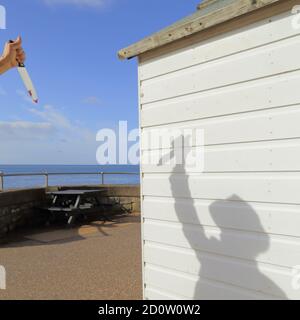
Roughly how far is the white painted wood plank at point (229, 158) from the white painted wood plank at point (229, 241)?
51 centimetres

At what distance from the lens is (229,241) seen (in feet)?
10.6

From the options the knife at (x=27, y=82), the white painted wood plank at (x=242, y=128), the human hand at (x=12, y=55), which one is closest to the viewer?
the white painted wood plank at (x=242, y=128)

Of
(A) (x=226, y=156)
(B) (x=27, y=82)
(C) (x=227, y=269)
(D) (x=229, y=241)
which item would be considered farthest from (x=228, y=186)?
(B) (x=27, y=82)

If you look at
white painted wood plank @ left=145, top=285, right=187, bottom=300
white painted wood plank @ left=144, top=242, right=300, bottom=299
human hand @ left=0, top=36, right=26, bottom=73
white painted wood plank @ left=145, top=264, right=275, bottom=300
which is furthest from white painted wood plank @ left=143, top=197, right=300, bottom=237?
human hand @ left=0, top=36, right=26, bottom=73

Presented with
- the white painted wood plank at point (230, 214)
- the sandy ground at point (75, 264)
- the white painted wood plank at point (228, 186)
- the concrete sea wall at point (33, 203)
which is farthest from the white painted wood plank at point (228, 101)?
the concrete sea wall at point (33, 203)

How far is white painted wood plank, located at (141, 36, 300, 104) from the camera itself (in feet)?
9.46

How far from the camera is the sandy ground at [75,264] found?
5.18m

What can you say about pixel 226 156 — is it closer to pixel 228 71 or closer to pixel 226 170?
pixel 226 170

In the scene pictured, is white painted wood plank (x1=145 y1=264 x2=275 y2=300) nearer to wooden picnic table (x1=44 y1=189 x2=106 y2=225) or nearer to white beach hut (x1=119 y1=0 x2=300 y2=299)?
white beach hut (x1=119 y1=0 x2=300 y2=299)

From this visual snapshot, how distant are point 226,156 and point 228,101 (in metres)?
0.46

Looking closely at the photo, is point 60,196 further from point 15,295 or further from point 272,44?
point 272,44

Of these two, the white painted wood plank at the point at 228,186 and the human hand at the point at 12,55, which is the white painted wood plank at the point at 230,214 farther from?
the human hand at the point at 12,55

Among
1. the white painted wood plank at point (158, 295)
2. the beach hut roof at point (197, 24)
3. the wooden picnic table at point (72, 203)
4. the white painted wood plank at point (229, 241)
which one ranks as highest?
the beach hut roof at point (197, 24)
